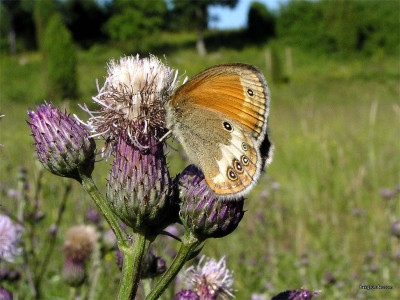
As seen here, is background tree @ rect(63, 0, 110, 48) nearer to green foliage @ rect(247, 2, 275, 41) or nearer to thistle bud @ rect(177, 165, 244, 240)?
green foliage @ rect(247, 2, 275, 41)

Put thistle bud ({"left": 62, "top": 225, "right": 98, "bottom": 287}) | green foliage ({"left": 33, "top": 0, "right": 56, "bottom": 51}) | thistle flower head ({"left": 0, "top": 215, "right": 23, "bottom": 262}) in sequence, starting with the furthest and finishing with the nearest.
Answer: green foliage ({"left": 33, "top": 0, "right": 56, "bottom": 51}) → thistle bud ({"left": 62, "top": 225, "right": 98, "bottom": 287}) → thistle flower head ({"left": 0, "top": 215, "right": 23, "bottom": 262})

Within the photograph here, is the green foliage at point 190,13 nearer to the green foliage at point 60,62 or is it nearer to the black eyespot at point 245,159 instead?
the green foliage at point 60,62

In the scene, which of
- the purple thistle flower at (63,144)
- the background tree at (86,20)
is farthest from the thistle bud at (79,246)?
the background tree at (86,20)

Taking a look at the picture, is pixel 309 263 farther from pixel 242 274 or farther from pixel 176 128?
pixel 176 128

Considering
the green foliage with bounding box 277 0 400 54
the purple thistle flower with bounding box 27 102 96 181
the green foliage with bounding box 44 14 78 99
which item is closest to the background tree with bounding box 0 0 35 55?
the green foliage with bounding box 44 14 78 99

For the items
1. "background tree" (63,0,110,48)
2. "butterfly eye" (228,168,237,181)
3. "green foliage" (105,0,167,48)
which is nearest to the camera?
"butterfly eye" (228,168,237,181)

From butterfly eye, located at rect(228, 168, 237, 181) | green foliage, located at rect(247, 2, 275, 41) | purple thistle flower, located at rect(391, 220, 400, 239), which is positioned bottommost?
green foliage, located at rect(247, 2, 275, 41)

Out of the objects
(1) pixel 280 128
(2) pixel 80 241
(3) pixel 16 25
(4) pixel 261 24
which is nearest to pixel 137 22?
(4) pixel 261 24

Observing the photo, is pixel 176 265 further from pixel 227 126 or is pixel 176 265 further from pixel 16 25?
pixel 16 25

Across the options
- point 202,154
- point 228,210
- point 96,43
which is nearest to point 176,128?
point 202,154
